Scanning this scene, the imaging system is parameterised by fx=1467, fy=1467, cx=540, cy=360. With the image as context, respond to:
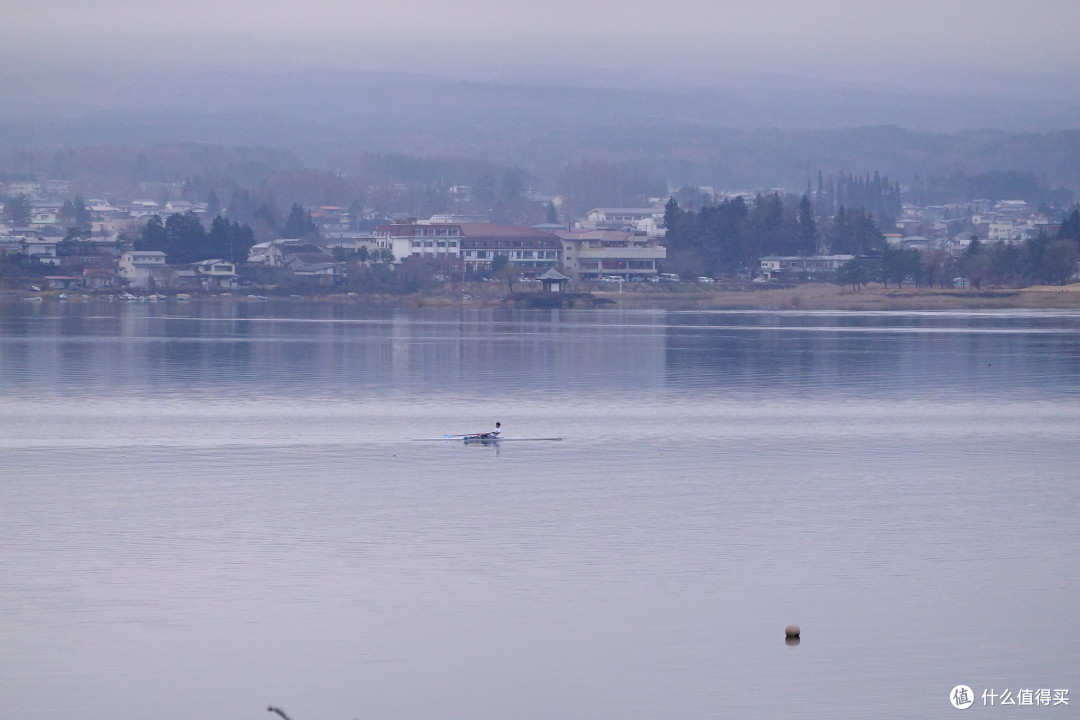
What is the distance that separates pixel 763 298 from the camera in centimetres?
8150

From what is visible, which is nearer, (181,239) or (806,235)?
(181,239)

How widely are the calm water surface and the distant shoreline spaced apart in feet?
152

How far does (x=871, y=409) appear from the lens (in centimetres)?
2630

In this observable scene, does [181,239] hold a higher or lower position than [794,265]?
higher

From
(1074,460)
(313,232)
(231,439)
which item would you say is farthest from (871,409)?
(313,232)

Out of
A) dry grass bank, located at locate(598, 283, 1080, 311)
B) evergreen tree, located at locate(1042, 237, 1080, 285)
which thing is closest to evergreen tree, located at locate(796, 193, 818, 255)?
dry grass bank, located at locate(598, 283, 1080, 311)

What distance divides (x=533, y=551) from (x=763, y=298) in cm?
6933

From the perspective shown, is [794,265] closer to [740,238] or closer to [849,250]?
[740,238]

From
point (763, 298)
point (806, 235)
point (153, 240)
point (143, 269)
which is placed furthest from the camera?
point (806, 235)

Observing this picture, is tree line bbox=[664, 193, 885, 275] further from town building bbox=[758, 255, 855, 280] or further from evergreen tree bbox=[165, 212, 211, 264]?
evergreen tree bbox=[165, 212, 211, 264]

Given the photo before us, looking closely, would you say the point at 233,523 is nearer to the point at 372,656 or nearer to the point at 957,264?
the point at 372,656

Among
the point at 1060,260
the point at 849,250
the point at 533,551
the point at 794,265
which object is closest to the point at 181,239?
the point at 794,265

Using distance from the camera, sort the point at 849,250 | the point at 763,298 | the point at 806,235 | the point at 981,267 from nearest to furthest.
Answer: the point at 981,267
the point at 763,298
the point at 806,235
the point at 849,250

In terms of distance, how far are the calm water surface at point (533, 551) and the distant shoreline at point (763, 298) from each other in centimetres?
4642
